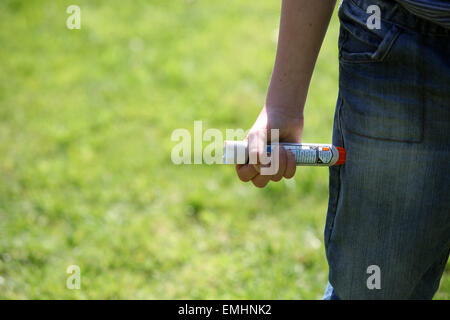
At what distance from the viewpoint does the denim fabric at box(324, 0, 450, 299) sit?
116 cm

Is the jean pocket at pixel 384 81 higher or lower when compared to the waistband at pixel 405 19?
lower

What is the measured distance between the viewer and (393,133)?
3.93ft

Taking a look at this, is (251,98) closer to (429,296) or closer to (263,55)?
(263,55)

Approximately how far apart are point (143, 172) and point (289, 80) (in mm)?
2091

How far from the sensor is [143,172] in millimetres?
3207

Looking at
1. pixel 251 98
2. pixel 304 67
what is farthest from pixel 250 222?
pixel 304 67

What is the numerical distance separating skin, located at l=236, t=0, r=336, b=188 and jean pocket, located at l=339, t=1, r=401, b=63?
60mm

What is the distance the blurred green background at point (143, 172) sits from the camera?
2465 millimetres
